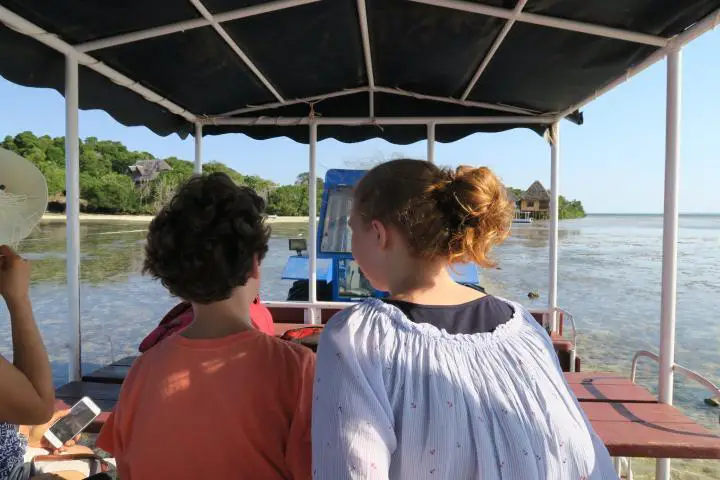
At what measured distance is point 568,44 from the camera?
9.52ft

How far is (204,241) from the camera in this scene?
1.09 metres

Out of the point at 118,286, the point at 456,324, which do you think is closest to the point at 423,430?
the point at 456,324

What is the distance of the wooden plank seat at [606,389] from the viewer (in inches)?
109

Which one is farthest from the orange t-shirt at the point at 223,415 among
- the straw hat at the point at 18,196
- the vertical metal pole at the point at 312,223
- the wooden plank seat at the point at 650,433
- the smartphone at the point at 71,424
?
the vertical metal pole at the point at 312,223

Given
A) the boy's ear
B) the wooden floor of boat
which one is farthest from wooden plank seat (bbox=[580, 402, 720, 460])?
the boy's ear

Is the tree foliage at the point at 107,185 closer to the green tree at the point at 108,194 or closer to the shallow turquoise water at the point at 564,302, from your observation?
the green tree at the point at 108,194

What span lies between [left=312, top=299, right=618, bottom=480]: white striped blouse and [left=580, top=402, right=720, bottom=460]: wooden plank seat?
5.29 ft

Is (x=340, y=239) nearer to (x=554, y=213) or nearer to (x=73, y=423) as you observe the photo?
(x=554, y=213)

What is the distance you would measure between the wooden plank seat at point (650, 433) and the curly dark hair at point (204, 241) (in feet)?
6.52

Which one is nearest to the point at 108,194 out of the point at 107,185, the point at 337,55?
the point at 107,185

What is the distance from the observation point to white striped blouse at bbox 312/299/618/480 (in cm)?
80

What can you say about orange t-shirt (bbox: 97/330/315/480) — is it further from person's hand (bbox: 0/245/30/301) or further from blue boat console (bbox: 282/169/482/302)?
blue boat console (bbox: 282/169/482/302)

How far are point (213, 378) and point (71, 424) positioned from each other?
1.47 meters

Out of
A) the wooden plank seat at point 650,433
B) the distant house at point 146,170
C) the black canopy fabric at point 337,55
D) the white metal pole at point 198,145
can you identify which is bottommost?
the wooden plank seat at point 650,433
